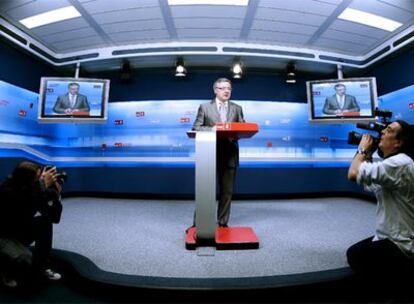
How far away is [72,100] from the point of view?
161 inches

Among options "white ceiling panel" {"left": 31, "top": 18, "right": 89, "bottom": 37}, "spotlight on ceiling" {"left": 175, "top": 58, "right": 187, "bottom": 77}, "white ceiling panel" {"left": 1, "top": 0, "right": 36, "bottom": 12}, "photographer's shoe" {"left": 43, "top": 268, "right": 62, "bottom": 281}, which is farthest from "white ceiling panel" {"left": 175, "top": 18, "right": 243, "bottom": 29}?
"photographer's shoe" {"left": 43, "top": 268, "right": 62, "bottom": 281}

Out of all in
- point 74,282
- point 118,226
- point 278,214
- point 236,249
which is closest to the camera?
point 74,282

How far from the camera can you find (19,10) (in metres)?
3.24

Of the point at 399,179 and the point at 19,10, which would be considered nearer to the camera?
the point at 399,179

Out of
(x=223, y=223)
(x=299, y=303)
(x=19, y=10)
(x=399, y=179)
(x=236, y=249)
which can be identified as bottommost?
(x=299, y=303)

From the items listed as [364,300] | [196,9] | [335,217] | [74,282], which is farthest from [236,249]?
[196,9]

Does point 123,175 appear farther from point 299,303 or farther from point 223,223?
point 299,303

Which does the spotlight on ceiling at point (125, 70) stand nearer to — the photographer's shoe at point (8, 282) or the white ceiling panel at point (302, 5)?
the white ceiling panel at point (302, 5)

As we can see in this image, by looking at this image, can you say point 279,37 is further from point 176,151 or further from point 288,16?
point 176,151

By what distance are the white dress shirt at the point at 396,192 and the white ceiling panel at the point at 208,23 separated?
2867mm

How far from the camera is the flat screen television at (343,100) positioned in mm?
3953

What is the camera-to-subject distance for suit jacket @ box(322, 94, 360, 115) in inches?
158

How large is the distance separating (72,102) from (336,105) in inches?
178

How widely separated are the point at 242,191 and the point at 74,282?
3.51m
